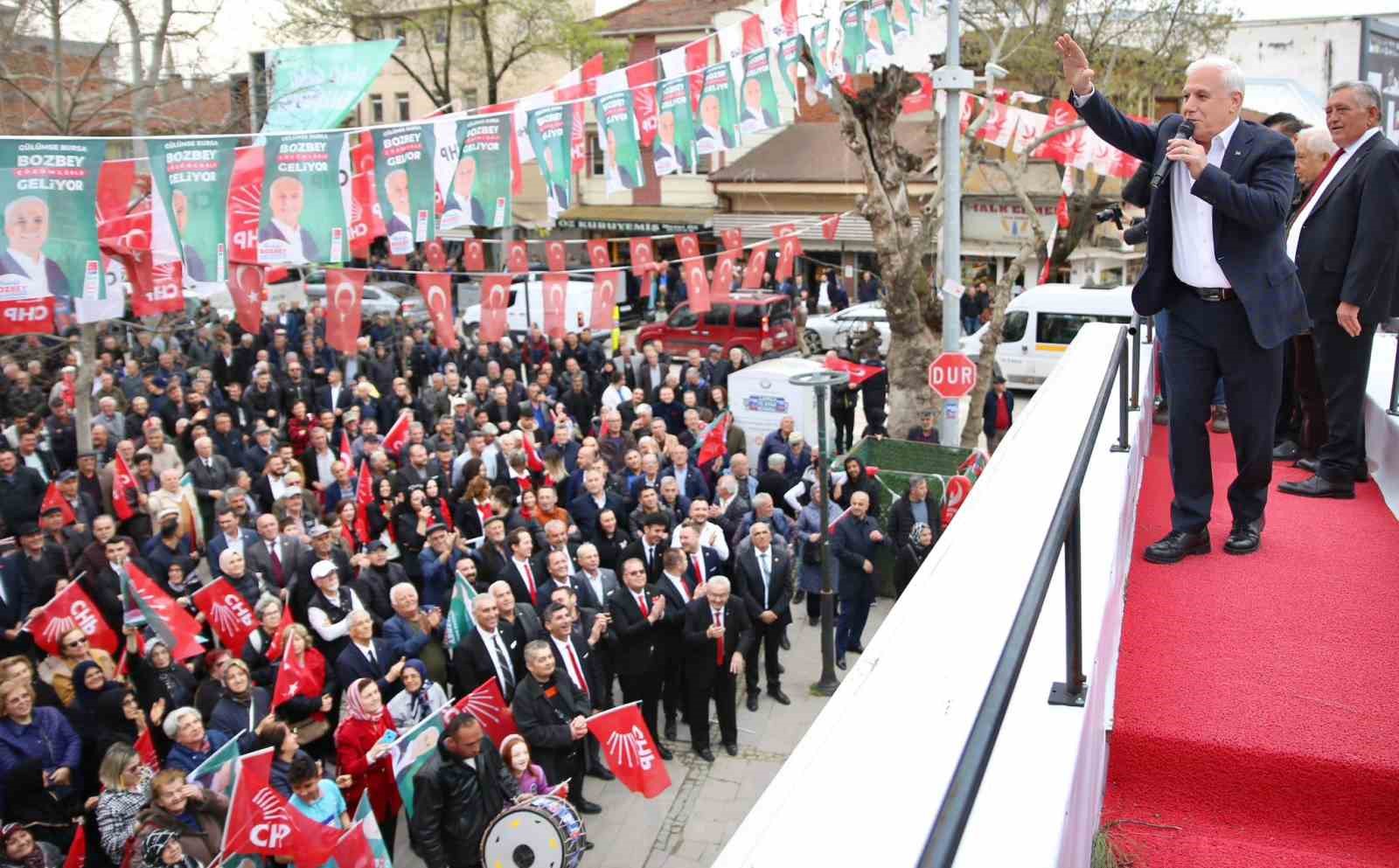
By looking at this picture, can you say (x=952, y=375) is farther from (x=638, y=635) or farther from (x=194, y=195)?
(x=194, y=195)

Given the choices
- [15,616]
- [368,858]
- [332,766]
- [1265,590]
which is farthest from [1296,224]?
[15,616]

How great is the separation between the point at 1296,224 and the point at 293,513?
8.84m

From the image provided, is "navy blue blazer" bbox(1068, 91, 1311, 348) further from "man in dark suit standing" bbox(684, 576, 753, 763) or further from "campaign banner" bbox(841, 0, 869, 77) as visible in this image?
"campaign banner" bbox(841, 0, 869, 77)

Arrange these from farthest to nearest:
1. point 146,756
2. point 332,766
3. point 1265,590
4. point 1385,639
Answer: point 332,766
point 146,756
point 1265,590
point 1385,639

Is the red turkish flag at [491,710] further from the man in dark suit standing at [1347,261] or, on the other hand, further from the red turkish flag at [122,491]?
the red turkish flag at [122,491]

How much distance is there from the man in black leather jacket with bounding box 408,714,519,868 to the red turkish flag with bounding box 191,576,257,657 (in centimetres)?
260

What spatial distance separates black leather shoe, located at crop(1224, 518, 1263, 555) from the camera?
13.9 ft

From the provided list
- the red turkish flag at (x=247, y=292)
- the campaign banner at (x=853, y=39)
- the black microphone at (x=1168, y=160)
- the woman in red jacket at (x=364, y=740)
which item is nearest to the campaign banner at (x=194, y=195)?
the red turkish flag at (x=247, y=292)

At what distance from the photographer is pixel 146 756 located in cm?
724

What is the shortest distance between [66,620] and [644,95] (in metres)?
7.86

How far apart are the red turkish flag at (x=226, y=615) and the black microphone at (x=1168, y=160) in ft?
24.2

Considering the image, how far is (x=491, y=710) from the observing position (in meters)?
7.78

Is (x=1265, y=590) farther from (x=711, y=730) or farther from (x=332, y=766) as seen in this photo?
(x=711, y=730)

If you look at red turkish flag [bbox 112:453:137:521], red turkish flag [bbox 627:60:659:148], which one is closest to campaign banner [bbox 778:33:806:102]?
red turkish flag [bbox 627:60:659:148]
